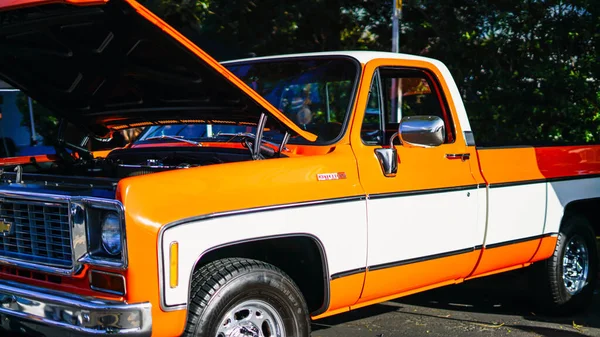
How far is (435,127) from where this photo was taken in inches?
172

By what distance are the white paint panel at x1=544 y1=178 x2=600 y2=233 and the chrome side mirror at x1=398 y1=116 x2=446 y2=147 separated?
165cm

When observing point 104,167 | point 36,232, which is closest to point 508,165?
point 104,167

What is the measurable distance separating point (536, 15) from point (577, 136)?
6.04ft

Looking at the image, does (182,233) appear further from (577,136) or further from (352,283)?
(577,136)

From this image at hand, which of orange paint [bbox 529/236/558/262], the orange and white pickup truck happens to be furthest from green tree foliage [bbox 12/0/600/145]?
the orange and white pickup truck

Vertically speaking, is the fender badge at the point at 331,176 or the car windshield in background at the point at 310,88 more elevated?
the car windshield in background at the point at 310,88

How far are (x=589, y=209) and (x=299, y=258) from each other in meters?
3.38

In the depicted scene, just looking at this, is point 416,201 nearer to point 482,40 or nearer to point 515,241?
point 515,241

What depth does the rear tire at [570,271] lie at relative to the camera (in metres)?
5.93

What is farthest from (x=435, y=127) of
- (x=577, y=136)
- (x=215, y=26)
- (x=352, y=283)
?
(x=215, y=26)

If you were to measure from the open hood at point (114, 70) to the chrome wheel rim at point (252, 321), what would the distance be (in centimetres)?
104

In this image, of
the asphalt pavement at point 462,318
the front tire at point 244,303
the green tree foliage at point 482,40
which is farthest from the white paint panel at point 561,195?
the green tree foliage at point 482,40

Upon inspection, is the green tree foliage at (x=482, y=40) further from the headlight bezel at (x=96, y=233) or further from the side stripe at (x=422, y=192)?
the headlight bezel at (x=96, y=233)

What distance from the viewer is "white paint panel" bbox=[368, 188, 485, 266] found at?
171 inches
